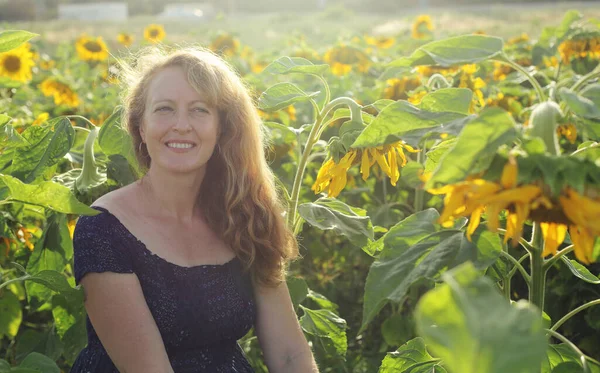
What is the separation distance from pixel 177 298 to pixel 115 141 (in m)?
0.35

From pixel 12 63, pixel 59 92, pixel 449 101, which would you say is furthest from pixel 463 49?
pixel 12 63

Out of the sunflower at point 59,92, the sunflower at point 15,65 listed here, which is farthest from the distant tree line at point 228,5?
the sunflower at point 59,92

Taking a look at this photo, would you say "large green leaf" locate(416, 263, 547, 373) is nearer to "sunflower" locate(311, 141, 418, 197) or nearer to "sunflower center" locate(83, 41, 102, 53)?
"sunflower" locate(311, 141, 418, 197)

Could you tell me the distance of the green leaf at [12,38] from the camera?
129 centimetres

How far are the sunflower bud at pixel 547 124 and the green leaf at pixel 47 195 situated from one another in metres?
0.56

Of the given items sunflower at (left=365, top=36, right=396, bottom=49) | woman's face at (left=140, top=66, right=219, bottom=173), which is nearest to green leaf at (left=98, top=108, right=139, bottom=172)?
woman's face at (left=140, top=66, right=219, bottom=173)

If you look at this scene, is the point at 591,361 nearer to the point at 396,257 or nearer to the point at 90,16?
the point at 396,257

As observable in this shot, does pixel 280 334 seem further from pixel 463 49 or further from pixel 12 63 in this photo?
pixel 12 63

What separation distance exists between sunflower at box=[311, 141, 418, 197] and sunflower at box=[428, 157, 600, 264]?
428mm

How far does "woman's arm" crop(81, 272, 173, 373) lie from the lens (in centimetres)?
147

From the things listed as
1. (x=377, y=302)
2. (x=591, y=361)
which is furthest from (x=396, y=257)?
(x=591, y=361)

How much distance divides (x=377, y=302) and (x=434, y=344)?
0.39 metres

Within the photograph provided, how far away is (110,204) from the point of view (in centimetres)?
159

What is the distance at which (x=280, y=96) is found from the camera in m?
1.42
